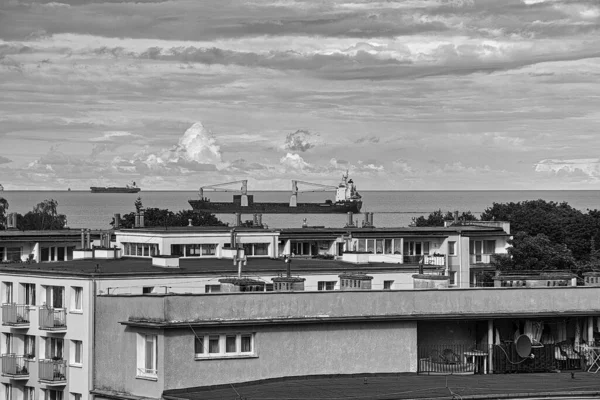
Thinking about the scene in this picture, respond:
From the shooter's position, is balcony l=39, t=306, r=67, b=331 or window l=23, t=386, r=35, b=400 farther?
window l=23, t=386, r=35, b=400

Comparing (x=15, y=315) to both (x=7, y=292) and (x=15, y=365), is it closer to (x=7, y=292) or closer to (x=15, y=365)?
(x=7, y=292)

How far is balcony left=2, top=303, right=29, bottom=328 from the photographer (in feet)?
174

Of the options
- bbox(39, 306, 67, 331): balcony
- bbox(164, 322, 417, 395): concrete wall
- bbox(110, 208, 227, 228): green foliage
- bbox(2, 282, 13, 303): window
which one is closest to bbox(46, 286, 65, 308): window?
bbox(39, 306, 67, 331): balcony

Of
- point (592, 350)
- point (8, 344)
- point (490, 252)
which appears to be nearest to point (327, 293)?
point (592, 350)

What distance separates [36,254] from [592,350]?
47.1m

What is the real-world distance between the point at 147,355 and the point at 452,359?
35.4 feet

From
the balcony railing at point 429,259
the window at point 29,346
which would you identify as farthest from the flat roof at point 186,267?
the balcony railing at point 429,259

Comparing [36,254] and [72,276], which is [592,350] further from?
[36,254]

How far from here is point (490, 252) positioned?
347ft

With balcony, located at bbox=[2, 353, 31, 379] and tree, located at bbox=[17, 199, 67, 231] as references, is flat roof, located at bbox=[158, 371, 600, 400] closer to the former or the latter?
balcony, located at bbox=[2, 353, 31, 379]

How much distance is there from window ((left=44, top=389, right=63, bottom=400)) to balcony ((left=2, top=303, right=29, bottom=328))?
3.48 metres

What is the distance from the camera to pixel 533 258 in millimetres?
105812

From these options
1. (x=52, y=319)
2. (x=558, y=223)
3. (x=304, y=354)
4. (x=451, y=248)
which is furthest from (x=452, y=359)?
(x=558, y=223)

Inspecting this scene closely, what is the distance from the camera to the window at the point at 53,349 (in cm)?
5147
